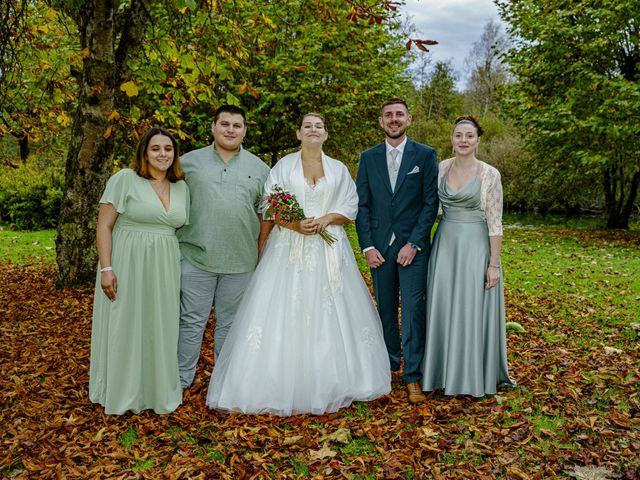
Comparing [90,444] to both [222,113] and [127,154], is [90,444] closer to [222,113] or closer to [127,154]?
[222,113]

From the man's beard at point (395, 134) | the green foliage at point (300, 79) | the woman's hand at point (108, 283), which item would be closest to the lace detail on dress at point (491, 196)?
the man's beard at point (395, 134)

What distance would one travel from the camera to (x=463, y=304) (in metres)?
4.64

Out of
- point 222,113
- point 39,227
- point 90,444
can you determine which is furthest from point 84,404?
point 39,227

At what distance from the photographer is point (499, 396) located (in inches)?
189

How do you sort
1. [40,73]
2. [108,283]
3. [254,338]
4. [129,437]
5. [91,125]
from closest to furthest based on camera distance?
[129,437] < [108,283] < [254,338] < [40,73] < [91,125]

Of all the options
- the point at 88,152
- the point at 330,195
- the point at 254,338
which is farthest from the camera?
the point at 88,152

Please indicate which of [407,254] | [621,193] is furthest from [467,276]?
[621,193]

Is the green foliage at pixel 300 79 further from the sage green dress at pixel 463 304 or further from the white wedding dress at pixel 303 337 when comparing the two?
the sage green dress at pixel 463 304

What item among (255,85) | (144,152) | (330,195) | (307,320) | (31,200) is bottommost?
(307,320)

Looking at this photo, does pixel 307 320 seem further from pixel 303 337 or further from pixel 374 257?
pixel 374 257

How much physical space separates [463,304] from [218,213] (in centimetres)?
234

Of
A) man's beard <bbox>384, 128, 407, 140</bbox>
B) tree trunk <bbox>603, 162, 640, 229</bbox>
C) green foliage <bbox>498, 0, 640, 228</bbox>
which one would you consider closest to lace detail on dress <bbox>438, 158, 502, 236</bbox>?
man's beard <bbox>384, 128, 407, 140</bbox>

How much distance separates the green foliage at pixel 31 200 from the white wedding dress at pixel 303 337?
14309mm

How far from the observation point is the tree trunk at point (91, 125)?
705 cm
